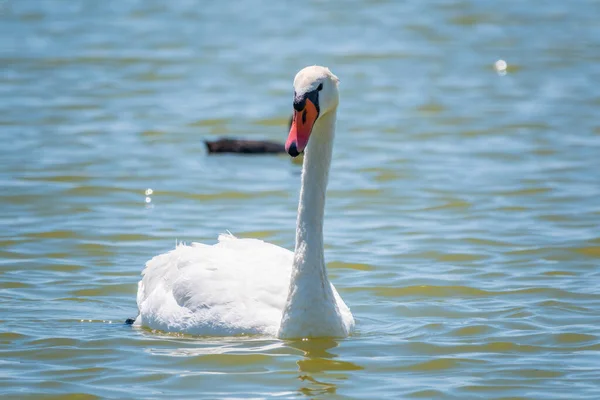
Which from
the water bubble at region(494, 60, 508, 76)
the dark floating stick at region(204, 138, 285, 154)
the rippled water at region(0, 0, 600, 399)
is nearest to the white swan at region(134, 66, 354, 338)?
the rippled water at region(0, 0, 600, 399)

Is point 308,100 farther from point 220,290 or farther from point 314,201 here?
point 220,290

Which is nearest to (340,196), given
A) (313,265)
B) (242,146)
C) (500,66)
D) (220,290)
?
(242,146)

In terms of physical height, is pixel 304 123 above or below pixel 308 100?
below

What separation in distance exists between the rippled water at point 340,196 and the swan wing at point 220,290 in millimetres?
144

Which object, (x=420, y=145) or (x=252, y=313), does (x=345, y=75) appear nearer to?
(x=420, y=145)

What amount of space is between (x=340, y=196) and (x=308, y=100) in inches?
272

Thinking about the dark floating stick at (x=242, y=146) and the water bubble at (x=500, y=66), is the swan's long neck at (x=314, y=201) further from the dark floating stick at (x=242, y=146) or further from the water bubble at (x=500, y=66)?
the water bubble at (x=500, y=66)

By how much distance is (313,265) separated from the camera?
28.0 ft

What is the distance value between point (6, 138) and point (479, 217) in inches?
308

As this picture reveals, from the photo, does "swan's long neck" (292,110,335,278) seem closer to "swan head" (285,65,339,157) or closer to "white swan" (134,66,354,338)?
"white swan" (134,66,354,338)

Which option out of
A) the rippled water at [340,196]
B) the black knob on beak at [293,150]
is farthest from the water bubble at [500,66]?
the black knob on beak at [293,150]

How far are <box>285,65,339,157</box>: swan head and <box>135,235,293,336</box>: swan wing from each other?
1.29 m

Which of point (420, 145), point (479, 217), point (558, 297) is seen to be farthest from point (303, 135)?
point (420, 145)

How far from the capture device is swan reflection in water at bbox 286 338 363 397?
793cm
